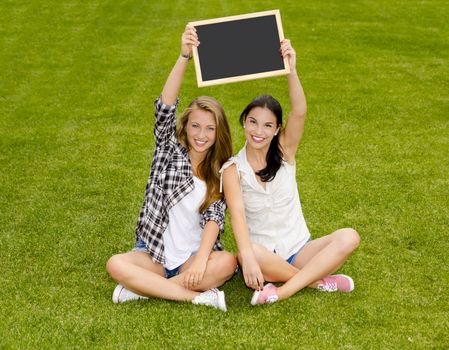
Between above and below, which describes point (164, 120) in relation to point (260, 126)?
above

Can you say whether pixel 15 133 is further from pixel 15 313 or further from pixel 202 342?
pixel 202 342

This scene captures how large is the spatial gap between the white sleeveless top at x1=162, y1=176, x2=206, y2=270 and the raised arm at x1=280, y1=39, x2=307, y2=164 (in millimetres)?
645

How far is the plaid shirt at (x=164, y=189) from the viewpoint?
4.64 m

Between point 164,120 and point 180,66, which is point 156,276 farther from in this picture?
point 180,66

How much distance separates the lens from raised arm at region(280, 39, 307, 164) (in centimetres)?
441

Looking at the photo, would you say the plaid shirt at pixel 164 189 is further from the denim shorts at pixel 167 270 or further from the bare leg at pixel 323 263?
the bare leg at pixel 323 263

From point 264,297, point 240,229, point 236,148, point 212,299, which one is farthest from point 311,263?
point 236,148

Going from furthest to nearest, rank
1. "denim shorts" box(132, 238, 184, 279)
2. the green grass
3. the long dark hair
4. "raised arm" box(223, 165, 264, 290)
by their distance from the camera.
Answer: "denim shorts" box(132, 238, 184, 279) < the long dark hair < "raised arm" box(223, 165, 264, 290) < the green grass

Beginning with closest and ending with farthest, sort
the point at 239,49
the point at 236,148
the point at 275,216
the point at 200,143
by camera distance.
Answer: the point at 239,49 < the point at 200,143 < the point at 275,216 < the point at 236,148

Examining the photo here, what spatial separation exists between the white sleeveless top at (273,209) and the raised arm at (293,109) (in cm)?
13

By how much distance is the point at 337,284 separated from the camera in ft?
15.8

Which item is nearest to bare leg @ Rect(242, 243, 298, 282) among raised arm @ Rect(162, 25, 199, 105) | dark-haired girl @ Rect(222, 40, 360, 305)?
dark-haired girl @ Rect(222, 40, 360, 305)

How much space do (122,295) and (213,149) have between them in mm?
1160

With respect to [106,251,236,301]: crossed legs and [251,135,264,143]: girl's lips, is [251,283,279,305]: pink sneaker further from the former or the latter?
[251,135,264,143]: girl's lips
